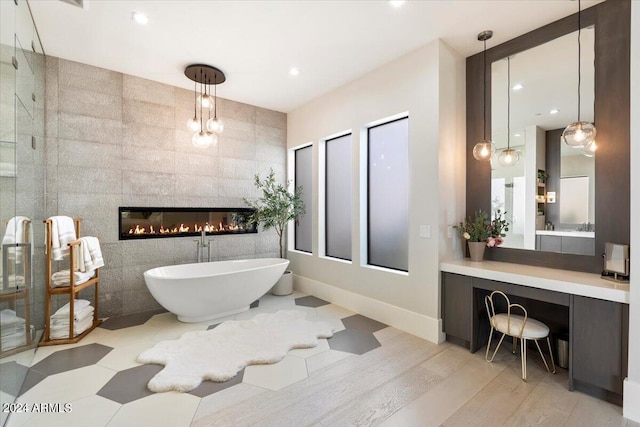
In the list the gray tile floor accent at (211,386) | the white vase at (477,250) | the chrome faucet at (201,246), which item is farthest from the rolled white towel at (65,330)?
the white vase at (477,250)

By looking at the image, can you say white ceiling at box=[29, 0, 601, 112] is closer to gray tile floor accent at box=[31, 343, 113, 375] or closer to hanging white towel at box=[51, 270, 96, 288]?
hanging white towel at box=[51, 270, 96, 288]

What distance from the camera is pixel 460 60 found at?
3.31 m

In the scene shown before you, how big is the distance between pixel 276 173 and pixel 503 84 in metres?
3.51

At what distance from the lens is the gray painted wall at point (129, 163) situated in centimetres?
345

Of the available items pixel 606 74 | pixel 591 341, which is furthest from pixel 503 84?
pixel 591 341

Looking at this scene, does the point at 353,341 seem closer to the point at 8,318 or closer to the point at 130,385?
the point at 130,385

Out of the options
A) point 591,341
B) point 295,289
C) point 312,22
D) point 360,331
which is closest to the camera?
point 591,341

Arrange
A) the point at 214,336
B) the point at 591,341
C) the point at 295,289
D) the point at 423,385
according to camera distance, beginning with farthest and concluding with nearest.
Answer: the point at 295,289 < the point at 214,336 < the point at 423,385 < the point at 591,341

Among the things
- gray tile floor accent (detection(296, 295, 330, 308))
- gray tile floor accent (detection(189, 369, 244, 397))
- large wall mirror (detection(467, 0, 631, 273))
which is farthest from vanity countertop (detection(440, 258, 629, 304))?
gray tile floor accent (detection(189, 369, 244, 397))

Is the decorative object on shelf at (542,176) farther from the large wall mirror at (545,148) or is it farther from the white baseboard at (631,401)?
the white baseboard at (631,401)

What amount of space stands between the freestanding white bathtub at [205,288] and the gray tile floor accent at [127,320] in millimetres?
506

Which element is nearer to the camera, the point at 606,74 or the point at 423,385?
the point at 423,385

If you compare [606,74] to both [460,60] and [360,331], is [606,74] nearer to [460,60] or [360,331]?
[460,60]

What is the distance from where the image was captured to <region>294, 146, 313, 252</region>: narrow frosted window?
5.11 meters
